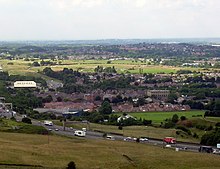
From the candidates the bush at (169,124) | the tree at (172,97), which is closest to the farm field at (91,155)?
the bush at (169,124)

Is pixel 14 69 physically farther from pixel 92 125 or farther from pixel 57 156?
pixel 57 156

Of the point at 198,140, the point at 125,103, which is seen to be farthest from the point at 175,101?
the point at 198,140

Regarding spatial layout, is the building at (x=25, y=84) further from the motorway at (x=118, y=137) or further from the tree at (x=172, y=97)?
the motorway at (x=118, y=137)

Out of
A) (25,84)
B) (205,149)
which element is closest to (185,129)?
(205,149)

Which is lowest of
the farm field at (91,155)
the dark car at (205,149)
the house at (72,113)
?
the house at (72,113)

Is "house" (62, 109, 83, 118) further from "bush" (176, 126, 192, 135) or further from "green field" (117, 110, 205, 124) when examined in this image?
"bush" (176, 126, 192, 135)

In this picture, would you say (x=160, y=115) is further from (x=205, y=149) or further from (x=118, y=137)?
(x=205, y=149)
